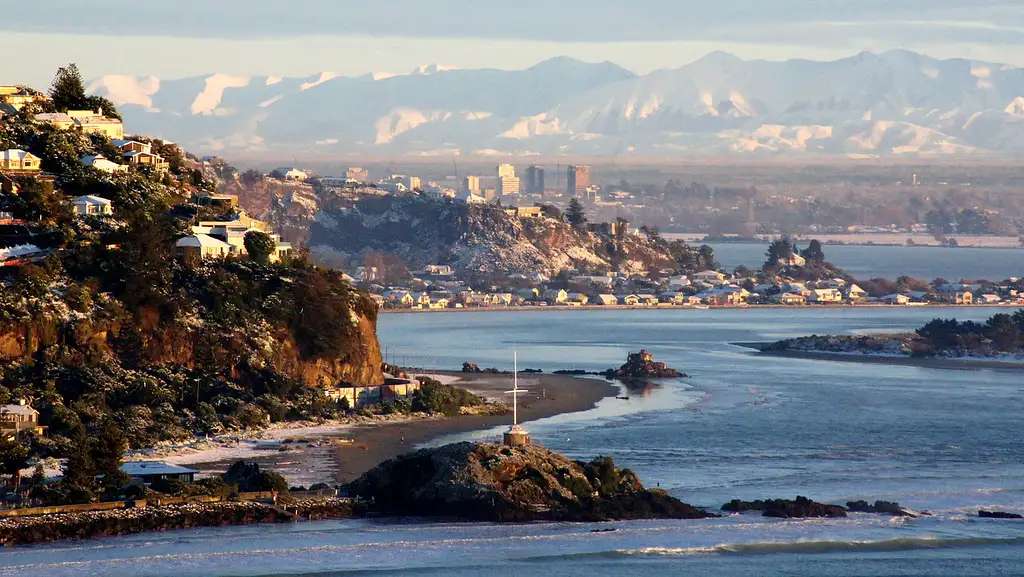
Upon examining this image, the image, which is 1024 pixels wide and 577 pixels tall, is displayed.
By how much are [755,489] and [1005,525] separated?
22.6ft

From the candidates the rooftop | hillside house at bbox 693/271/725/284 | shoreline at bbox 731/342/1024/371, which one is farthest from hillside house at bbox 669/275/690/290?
the rooftop

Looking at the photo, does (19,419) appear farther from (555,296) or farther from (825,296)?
(825,296)

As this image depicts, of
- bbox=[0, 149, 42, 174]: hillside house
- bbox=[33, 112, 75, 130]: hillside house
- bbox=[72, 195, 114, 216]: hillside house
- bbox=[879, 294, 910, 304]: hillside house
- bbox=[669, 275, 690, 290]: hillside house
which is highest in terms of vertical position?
bbox=[33, 112, 75, 130]: hillside house

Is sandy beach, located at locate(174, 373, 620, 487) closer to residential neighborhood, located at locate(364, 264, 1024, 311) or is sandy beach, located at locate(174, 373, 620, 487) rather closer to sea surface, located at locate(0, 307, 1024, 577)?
sea surface, located at locate(0, 307, 1024, 577)

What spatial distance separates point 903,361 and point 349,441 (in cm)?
5001

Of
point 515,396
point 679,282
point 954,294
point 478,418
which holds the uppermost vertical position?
point 679,282

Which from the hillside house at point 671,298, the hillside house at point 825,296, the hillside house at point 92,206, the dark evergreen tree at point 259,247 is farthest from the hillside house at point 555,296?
the hillside house at point 92,206

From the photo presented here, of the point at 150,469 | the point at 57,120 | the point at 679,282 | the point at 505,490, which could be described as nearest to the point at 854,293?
the point at 679,282

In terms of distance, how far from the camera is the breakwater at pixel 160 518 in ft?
146

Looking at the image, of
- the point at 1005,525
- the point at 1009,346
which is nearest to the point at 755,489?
the point at 1005,525

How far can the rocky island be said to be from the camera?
4847 centimetres

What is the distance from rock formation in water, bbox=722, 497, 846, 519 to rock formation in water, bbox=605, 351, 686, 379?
38531 mm

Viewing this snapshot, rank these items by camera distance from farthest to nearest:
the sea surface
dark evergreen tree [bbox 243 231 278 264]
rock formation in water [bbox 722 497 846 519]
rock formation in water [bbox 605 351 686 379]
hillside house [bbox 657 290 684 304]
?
hillside house [bbox 657 290 684 304], rock formation in water [bbox 605 351 686 379], dark evergreen tree [bbox 243 231 278 264], rock formation in water [bbox 722 497 846 519], the sea surface

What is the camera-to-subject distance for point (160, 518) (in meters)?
46.1
